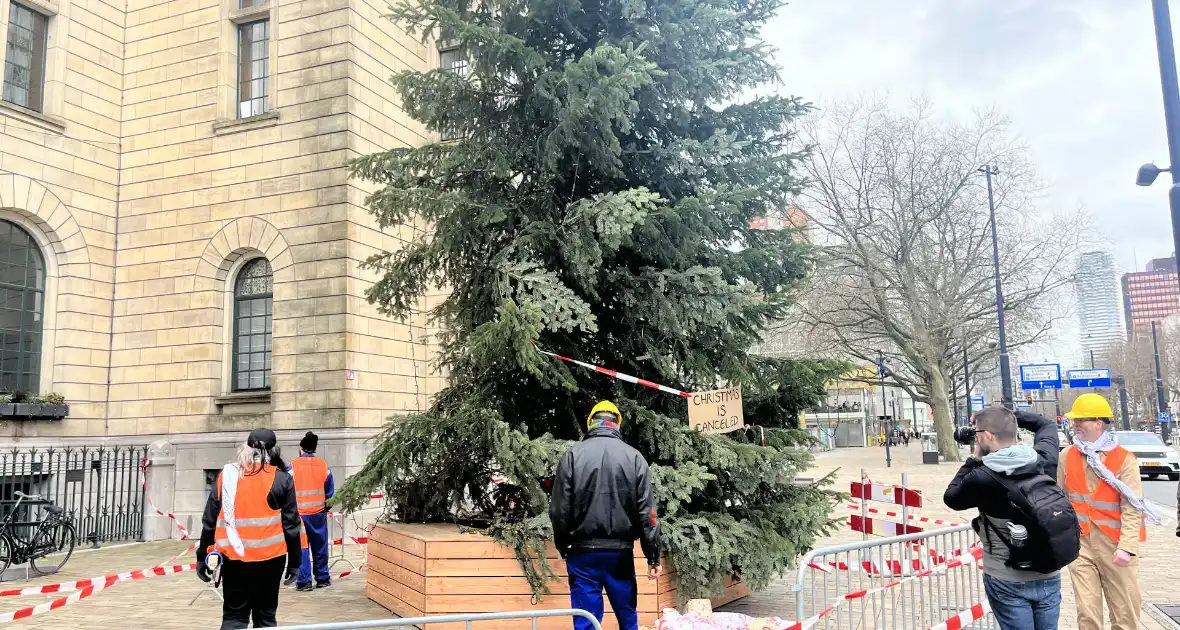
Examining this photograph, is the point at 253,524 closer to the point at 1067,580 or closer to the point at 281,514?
the point at 281,514

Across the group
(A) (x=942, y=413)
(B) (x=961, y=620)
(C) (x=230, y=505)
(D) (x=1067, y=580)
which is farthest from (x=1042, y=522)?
(A) (x=942, y=413)

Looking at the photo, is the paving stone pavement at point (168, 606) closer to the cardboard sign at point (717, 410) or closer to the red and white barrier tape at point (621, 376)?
the red and white barrier tape at point (621, 376)

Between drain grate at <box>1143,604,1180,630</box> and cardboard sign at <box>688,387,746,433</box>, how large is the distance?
4.23m

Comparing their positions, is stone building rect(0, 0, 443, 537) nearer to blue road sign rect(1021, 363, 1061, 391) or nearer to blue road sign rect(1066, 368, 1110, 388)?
blue road sign rect(1021, 363, 1061, 391)

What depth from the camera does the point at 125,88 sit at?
16250 millimetres

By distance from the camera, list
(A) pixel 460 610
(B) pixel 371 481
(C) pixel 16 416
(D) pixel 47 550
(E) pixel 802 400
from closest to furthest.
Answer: (A) pixel 460 610
(B) pixel 371 481
(E) pixel 802 400
(D) pixel 47 550
(C) pixel 16 416

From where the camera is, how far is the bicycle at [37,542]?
36.1ft

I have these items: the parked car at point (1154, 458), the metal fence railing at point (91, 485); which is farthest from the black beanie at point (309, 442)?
the parked car at point (1154, 458)

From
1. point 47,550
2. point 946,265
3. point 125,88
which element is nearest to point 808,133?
point 946,265

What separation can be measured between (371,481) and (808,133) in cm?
2740

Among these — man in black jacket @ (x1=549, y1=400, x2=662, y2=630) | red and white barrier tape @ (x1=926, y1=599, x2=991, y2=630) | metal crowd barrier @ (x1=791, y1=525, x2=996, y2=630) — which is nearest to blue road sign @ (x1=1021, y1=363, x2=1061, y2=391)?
metal crowd barrier @ (x1=791, y1=525, x2=996, y2=630)

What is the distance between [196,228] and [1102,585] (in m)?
14.7

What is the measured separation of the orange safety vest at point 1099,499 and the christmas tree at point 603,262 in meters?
2.21

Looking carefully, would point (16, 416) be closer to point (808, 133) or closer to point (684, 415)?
point (684, 415)
